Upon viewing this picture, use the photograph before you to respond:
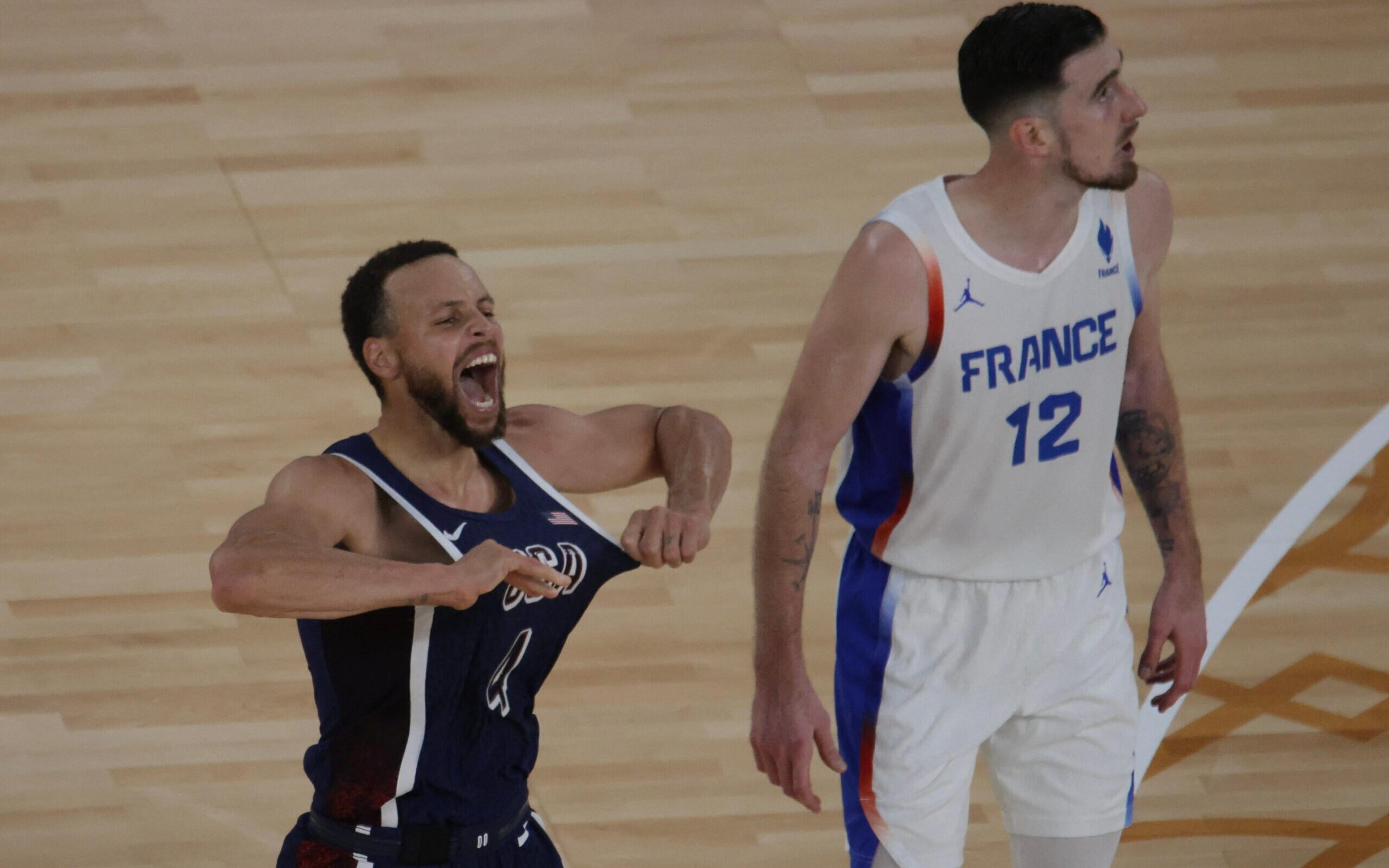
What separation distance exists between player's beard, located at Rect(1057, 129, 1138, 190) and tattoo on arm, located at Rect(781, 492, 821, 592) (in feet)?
2.29

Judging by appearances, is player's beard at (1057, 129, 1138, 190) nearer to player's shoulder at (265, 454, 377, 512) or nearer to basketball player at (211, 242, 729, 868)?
basketball player at (211, 242, 729, 868)

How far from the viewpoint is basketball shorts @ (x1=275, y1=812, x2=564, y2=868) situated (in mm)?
3129

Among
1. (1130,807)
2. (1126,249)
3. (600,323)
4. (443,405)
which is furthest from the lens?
(600,323)

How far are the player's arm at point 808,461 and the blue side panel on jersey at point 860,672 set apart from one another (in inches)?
8.0

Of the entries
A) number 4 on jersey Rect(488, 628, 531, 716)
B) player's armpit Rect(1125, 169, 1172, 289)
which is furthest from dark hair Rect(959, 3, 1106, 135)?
number 4 on jersey Rect(488, 628, 531, 716)

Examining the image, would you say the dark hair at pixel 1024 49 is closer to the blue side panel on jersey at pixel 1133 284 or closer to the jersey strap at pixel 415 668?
the blue side panel on jersey at pixel 1133 284

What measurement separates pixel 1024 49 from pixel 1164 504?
100 centimetres

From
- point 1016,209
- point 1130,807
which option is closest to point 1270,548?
point 1130,807

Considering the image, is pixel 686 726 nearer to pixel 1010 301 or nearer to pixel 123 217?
pixel 1010 301

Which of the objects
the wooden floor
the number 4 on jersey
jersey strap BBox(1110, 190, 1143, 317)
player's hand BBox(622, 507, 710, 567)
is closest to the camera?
player's hand BBox(622, 507, 710, 567)

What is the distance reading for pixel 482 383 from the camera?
328 centimetres

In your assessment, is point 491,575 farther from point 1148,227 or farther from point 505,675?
point 1148,227

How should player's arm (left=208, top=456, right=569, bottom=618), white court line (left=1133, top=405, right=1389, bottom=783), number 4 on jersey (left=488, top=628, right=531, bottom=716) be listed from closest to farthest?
1. player's arm (left=208, top=456, right=569, bottom=618)
2. number 4 on jersey (left=488, top=628, right=531, bottom=716)
3. white court line (left=1133, top=405, right=1389, bottom=783)

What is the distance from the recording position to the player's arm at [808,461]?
300 cm
